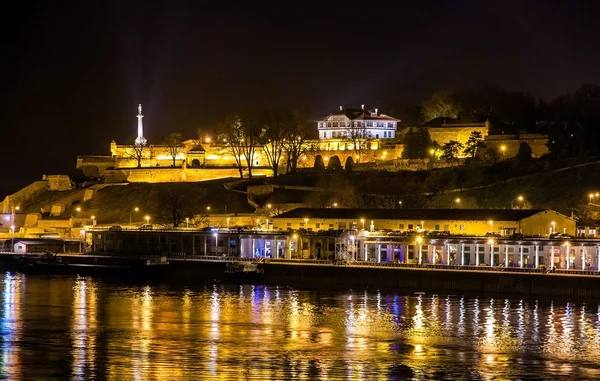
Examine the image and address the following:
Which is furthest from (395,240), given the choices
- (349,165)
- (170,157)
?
(170,157)

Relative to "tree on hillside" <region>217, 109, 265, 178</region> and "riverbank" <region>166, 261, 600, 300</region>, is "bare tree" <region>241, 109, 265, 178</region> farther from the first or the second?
"riverbank" <region>166, 261, 600, 300</region>

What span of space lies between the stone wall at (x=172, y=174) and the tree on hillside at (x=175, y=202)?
8.80 meters

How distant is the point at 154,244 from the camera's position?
85125 millimetres

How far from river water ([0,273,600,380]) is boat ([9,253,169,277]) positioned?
37.6ft

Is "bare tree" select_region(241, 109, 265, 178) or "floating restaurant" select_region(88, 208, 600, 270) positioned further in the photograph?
"bare tree" select_region(241, 109, 265, 178)

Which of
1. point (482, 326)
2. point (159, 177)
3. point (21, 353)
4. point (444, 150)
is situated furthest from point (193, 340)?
point (159, 177)

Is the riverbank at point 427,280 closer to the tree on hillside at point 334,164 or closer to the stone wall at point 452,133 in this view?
the tree on hillside at point 334,164

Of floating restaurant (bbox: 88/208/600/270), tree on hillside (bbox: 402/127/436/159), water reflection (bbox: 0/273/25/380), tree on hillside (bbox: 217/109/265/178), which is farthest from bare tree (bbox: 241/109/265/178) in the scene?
water reflection (bbox: 0/273/25/380)

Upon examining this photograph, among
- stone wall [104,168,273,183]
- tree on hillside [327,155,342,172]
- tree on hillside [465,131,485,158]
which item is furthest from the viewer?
stone wall [104,168,273,183]

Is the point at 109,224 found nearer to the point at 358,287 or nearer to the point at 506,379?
the point at 358,287

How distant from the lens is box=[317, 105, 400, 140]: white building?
125 metres

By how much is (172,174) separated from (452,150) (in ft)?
98.0

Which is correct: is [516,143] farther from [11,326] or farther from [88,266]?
[11,326]

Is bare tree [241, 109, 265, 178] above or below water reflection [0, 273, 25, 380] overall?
above
